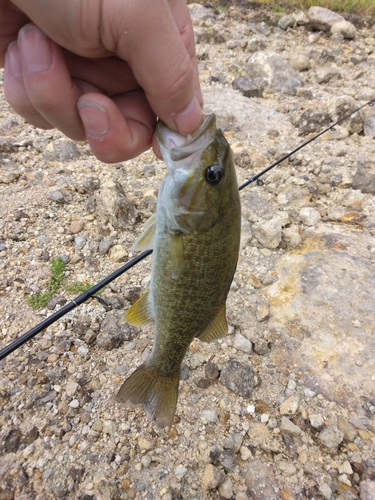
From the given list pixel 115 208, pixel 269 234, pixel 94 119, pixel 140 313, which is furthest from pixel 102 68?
pixel 269 234

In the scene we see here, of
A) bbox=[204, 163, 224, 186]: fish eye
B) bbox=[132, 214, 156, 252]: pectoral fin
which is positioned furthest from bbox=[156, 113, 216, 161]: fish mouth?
bbox=[132, 214, 156, 252]: pectoral fin

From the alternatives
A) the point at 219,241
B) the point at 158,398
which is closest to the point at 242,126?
the point at 219,241

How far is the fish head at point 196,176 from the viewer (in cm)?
173

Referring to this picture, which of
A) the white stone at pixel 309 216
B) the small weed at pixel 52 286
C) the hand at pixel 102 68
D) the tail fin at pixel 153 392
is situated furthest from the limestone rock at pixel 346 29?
the tail fin at pixel 153 392

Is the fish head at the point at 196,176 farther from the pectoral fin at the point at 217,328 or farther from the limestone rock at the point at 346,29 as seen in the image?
the limestone rock at the point at 346,29

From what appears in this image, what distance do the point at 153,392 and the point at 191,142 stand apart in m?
1.41

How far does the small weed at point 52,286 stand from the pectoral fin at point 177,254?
165 cm

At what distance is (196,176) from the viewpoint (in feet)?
5.80

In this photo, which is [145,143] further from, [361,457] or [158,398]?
[361,457]

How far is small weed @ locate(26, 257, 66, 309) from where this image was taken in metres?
2.97

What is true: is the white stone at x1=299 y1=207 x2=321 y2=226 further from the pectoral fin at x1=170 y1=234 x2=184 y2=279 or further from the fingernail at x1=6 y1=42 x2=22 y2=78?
the fingernail at x1=6 y1=42 x2=22 y2=78

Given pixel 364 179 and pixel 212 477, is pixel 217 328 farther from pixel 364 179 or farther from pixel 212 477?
pixel 364 179

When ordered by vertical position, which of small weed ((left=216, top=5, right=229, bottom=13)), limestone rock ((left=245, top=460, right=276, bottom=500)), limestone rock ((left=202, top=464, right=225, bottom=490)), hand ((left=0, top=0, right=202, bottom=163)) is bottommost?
limestone rock ((left=245, top=460, right=276, bottom=500))

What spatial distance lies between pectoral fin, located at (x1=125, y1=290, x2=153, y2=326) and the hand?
32.8 inches
